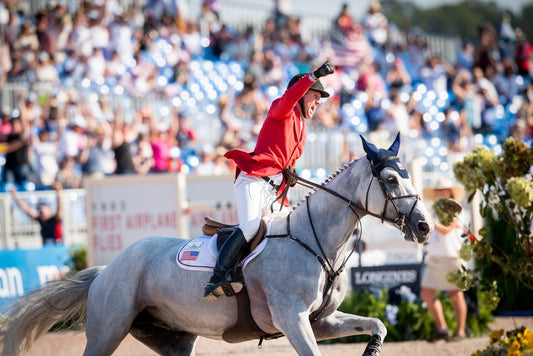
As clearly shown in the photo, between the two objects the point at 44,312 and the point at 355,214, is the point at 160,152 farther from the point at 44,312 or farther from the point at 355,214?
the point at 355,214

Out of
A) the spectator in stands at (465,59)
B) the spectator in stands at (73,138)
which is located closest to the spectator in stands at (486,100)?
the spectator in stands at (465,59)

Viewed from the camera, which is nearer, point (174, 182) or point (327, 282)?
point (327, 282)

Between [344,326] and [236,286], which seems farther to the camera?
[344,326]

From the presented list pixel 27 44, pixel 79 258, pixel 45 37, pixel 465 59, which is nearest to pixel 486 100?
pixel 465 59

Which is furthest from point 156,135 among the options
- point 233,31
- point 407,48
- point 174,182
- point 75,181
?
point 407,48

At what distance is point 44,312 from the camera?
631 centimetres

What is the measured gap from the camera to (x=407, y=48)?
25406 mm

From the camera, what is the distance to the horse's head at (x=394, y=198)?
5.26 meters

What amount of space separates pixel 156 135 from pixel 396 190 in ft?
30.9

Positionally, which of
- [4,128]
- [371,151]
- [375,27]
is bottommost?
[4,128]

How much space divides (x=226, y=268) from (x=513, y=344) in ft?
7.31

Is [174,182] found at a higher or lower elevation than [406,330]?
higher

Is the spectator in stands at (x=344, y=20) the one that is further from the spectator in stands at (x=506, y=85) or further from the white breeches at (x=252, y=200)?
the white breeches at (x=252, y=200)

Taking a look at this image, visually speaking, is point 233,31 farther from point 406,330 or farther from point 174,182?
point 406,330
